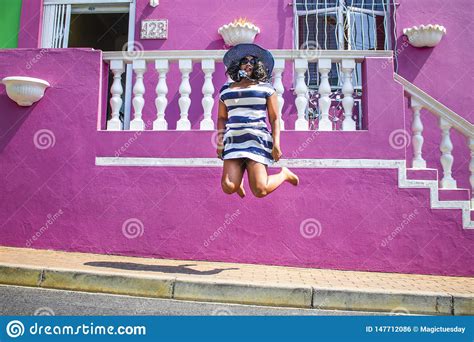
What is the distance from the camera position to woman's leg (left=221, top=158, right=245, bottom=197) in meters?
3.84

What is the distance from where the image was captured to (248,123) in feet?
12.5

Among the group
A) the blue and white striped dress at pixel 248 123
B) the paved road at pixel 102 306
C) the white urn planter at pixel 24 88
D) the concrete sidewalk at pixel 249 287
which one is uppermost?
the white urn planter at pixel 24 88

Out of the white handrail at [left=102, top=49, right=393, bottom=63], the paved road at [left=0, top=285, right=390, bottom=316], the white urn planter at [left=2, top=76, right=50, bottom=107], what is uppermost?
the white handrail at [left=102, top=49, right=393, bottom=63]

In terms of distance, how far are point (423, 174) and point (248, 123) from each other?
7.50ft

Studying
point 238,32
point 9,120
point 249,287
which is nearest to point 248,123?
point 249,287

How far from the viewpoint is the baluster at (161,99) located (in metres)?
5.27

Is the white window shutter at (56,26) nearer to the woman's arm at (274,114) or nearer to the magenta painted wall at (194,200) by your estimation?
the magenta painted wall at (194,200)

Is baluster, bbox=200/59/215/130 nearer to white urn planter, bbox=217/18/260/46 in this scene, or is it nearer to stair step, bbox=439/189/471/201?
white urn planter, bbox=217/18/260/46

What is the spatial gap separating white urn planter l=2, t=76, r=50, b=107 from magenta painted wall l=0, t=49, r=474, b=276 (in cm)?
11

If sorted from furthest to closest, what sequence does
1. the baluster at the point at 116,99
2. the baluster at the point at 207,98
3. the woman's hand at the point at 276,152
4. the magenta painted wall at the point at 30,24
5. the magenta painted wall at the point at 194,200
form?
1. the magenta painted wall at the point at 30,24
2. the baluster at the point at 116,99
3. the baluster at the point at 207,98
4. the magenta painted wall at the point at 194,200
5. the woman's hand at the point at 276,152

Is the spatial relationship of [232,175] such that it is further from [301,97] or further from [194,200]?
[301,97]

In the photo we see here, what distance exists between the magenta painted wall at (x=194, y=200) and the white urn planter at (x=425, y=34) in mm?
2661

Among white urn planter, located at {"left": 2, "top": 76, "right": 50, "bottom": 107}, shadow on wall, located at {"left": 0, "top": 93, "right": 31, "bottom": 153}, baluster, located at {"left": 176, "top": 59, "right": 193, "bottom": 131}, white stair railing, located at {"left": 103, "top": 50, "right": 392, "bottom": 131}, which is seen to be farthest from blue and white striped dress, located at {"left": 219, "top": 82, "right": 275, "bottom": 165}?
shadow on wall, located at {"left": 0, "top": 93, "right": 31, "bottom": 153}

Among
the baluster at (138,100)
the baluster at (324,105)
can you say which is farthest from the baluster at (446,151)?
the baluster at (138,100)
